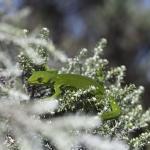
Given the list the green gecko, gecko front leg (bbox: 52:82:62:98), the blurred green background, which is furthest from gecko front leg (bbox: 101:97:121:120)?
the blurred green background

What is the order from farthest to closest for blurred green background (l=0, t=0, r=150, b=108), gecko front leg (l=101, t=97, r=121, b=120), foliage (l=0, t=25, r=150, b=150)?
blurred green background (l=0, t=0, r=150, b=108)
gecko front leg (l=101, t=97, r=121, b=120)
foliage (l=0, t=25, r=150, b=150)

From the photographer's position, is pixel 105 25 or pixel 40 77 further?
pixel 105 25

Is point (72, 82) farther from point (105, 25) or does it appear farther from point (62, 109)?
point (105, 25)

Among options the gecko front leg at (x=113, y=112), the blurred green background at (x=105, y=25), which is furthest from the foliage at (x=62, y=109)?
the blurred green background at (x=105, y=25)

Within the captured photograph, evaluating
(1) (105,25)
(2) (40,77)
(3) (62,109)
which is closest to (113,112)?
(3) (62,109)

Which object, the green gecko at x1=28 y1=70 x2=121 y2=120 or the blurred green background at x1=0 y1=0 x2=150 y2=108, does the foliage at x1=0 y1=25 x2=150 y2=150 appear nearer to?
the green gecko at x1=28 y1=70 x2=121 y2=120

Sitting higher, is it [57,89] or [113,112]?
[57,89]
